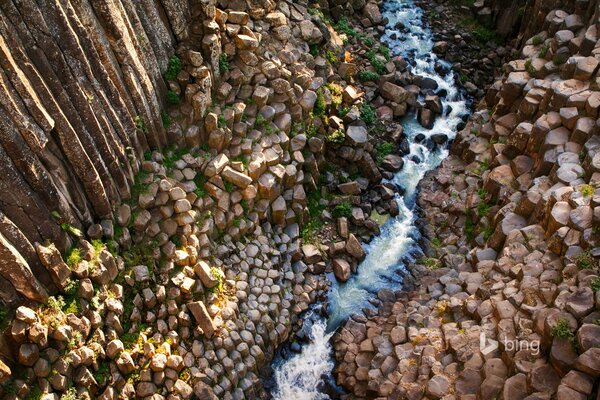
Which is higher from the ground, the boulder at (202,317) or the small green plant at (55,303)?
the small green plant at (55,303)

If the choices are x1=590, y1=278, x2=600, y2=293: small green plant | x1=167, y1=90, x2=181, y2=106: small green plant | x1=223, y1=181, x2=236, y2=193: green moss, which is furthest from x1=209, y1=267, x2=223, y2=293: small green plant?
x1=590, y1=278, x2=600, y2=293: small green plant

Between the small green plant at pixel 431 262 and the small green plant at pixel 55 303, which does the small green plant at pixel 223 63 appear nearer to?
the small green plant at pixel 55 303

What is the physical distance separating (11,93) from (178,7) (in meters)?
7.02

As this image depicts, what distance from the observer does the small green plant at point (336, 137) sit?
2408 centimetres

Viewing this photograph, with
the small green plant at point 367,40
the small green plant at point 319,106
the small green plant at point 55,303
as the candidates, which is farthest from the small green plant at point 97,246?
the small green plant at point 367,40

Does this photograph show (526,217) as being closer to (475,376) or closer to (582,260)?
(582,260)

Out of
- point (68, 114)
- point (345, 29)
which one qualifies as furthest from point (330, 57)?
point (68, 114)

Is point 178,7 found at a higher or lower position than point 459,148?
higher

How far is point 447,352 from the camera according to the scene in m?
18.1

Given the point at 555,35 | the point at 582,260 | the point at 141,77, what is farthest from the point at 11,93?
the point at 555,35

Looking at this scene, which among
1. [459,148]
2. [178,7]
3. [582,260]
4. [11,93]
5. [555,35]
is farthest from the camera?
[459,148]

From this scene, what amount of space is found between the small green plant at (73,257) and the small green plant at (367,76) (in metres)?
15.3

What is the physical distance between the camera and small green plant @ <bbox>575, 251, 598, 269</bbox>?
16.3 meters

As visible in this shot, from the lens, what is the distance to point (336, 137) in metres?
24.1
